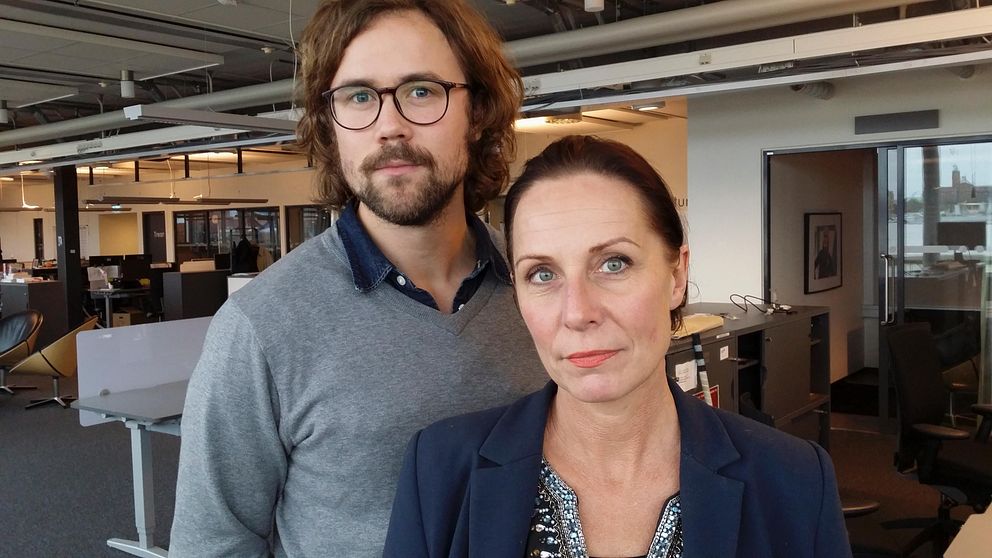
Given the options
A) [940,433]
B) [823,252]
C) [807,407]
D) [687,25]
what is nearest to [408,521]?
[940,433]

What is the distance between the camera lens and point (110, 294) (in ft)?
47.2

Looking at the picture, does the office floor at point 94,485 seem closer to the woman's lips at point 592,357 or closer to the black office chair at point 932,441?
the black office chair at point 932,441

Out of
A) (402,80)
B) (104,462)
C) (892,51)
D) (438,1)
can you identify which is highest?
(892,51)

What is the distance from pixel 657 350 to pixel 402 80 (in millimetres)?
589

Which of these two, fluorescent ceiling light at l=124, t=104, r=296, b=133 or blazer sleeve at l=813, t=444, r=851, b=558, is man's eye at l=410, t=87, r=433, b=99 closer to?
blazer sleeve at l=813, t=444, r=851, b=558

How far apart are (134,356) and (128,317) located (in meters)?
10.6

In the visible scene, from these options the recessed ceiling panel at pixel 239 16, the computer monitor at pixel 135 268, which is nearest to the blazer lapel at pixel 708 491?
the recessed ceiling panel at pixel 239 16

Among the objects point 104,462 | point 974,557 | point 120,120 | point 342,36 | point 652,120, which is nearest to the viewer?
point 342,36

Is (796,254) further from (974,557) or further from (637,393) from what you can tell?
(637,393)

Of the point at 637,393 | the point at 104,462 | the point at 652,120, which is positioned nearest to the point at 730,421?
the point at 637,393

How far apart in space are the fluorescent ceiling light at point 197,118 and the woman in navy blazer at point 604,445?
4660 millimetres

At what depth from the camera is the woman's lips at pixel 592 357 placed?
1.08 m

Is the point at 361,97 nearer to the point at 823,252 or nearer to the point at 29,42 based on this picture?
the point at 29,42

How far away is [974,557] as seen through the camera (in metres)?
2.36
